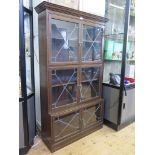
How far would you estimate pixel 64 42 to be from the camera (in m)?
2.00

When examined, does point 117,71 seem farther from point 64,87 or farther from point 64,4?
point 64,4

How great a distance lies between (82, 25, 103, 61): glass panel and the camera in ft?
7.20

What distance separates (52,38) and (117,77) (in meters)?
1.31

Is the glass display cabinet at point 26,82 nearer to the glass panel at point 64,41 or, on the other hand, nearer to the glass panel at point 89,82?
the glass panel at point 64,41

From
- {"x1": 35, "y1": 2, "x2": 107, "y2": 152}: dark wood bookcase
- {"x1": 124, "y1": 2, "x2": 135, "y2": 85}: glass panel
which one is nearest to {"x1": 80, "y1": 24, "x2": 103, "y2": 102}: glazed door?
{"x1": 35, "y1": 2, "x2": 107, "y2": 152}: dark wood bookcase

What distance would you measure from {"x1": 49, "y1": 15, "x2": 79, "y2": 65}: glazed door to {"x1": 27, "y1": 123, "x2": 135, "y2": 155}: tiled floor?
118cm

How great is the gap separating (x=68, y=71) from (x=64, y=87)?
23 centimetres

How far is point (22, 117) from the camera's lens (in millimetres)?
1812

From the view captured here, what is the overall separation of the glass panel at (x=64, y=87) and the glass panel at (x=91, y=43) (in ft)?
1.10

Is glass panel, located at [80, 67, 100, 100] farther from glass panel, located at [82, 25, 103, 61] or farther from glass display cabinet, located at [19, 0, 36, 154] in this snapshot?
glass display cabinet, located at [19, 0, 36, 154]

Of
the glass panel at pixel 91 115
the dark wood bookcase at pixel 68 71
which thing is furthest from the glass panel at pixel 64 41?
the glass panel at pixel 91 115

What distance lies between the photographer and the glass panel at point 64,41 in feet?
6.24
